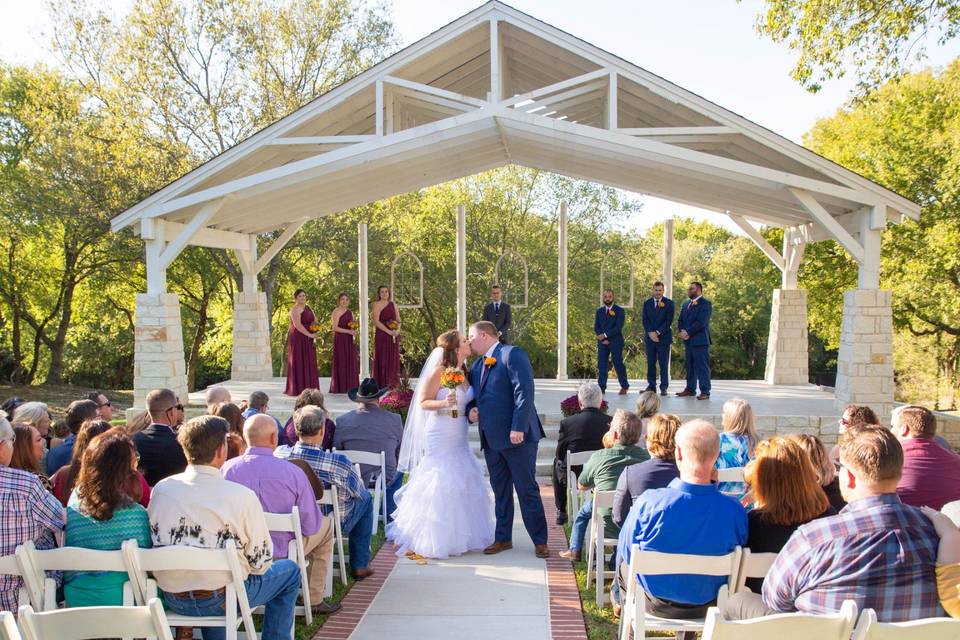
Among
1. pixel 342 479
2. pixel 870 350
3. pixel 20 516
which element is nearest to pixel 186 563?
pixel 20 516

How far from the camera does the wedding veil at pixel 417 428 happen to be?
630 centimetres

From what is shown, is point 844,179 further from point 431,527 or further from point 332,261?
point 332,261

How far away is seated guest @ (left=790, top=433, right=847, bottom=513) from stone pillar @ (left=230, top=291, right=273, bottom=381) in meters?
12.8

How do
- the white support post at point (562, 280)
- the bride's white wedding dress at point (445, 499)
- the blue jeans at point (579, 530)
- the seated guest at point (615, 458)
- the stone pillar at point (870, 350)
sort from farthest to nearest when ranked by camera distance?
the white support post at point (562, 280)
the stone pillar at point (870, 350)
the bride's white wedding dress at point (445, 499)
the blue jeans at point (579, 530)
the seated guest at point (615, 458)

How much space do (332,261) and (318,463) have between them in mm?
19069

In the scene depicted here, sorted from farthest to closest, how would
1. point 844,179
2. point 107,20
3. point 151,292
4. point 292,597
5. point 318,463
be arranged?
point 107,20 < point 151,292 < point 844,179 < point 318,463 < point 292,597

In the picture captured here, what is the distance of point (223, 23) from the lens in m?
21.0

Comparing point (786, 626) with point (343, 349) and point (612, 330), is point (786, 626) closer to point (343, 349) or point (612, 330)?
point (612, 330)

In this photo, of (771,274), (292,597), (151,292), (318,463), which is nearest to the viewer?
(292,597)

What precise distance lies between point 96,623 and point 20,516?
3.98 feet

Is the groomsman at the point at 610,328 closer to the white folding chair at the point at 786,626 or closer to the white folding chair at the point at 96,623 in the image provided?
the white folding chair at the point at 786,626

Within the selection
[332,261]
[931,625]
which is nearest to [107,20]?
[332,261]

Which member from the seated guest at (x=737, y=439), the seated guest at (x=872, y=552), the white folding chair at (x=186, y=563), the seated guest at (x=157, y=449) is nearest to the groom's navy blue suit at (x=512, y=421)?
the seated guest at (x=737, y=439)

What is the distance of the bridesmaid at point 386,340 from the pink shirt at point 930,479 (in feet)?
28.7
